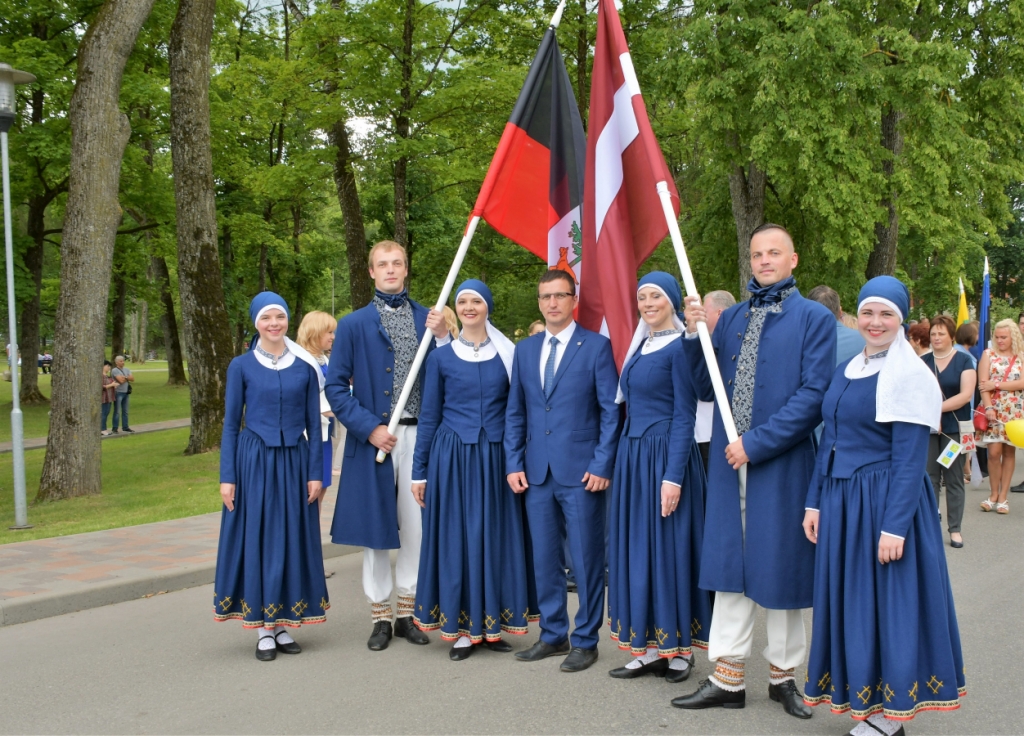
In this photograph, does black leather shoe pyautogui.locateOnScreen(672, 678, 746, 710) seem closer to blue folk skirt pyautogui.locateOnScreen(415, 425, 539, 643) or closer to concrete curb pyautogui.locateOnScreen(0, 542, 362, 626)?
blue folk skirt pyautogui.locateOnScreen(415, 425, 539, 643)

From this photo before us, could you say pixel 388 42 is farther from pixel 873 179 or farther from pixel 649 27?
pixel 873 179

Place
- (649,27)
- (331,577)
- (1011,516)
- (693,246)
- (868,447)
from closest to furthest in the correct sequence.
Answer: (868,447), (331,577), (1011,516), (649,27), (693,246)

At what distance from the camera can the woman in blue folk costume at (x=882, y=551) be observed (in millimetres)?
3859

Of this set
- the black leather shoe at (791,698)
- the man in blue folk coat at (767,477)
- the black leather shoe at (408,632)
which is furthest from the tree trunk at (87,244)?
the black leather shoe at (791,698)

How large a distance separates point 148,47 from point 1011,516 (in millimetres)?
21862

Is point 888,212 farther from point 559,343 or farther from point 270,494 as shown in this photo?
point 270,494

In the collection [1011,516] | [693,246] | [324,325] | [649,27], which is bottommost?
[1011,516]

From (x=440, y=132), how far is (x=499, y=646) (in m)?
14.4

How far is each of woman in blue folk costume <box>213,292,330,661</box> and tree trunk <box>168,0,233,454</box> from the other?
9080 mm

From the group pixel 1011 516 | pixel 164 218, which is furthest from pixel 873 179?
pixel 164 218

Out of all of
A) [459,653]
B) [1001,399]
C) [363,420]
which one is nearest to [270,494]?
[363,420]

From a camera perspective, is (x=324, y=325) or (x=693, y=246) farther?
(x=693, y=246)

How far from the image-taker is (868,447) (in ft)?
13.2

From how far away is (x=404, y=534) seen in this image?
5.91 metres
